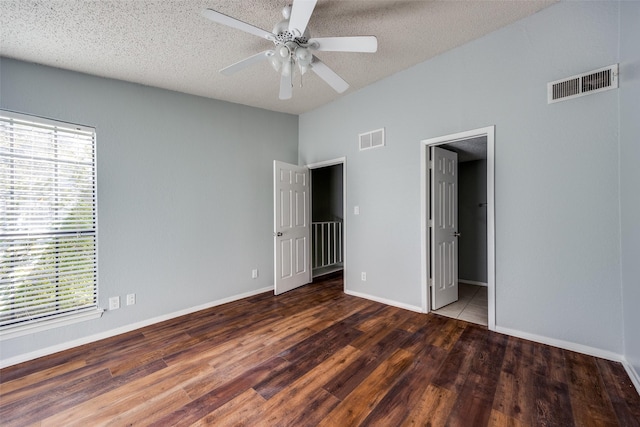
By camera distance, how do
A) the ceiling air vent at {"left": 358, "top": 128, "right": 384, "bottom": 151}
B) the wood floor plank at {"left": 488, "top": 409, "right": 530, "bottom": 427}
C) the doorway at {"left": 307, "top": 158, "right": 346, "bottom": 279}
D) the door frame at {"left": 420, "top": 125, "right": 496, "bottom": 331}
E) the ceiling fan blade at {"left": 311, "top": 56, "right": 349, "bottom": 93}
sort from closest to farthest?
the wood floor plank at {"left": 488, "top": 409, "right": 530, "bottom": 427} → the ceiling fan blade at {"left": 311, "top": 56, "right": 349, "bottom": 93} → the door frame at {"left": 420, "top": 125, "right": 496, "bottom": 331} → the ceiling air vent at {"left": 358, "top": 128, "right": 384, "bottom": 151} → the doorway at {"left": 307, "top": 158, "right": 346, "bottom": 279}

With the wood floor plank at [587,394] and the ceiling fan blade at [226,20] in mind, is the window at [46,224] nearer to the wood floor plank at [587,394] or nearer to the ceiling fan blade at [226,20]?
the ceiling fan blade at [226,20]

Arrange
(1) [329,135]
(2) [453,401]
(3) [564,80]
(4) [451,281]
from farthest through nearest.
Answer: (1) [329,135] < (4) [451,281] < (3) [564,80] < (2) [453,401]

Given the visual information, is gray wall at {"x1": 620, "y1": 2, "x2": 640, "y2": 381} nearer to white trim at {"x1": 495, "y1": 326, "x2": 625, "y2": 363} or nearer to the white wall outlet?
white trim at {"x1": 495, "y1": 326, "x2": 625, "y2": 363}

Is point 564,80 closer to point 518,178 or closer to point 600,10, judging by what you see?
point 600,10

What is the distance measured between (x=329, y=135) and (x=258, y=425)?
3524mm

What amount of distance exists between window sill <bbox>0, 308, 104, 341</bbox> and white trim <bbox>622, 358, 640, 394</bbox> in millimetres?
4459

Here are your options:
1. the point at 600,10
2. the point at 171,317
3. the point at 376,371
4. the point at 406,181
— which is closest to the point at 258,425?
the point at 376,371

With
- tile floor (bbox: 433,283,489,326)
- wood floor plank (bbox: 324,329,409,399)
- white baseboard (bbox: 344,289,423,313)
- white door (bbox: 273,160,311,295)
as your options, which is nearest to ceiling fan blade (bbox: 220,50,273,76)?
white door (bbox: 273,160,311,295)

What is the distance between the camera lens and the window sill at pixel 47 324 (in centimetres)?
228

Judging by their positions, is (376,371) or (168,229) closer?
(376,371)

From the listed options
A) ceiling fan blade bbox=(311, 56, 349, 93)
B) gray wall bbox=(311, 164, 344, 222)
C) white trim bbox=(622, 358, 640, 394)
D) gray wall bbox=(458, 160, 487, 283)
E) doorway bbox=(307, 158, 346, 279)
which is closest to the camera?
white trim bbox=(622, 358, 640, 394)

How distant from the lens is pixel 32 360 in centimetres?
→ 233

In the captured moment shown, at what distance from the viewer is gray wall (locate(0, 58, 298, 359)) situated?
257 cm

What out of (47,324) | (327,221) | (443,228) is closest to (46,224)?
(47,324)
